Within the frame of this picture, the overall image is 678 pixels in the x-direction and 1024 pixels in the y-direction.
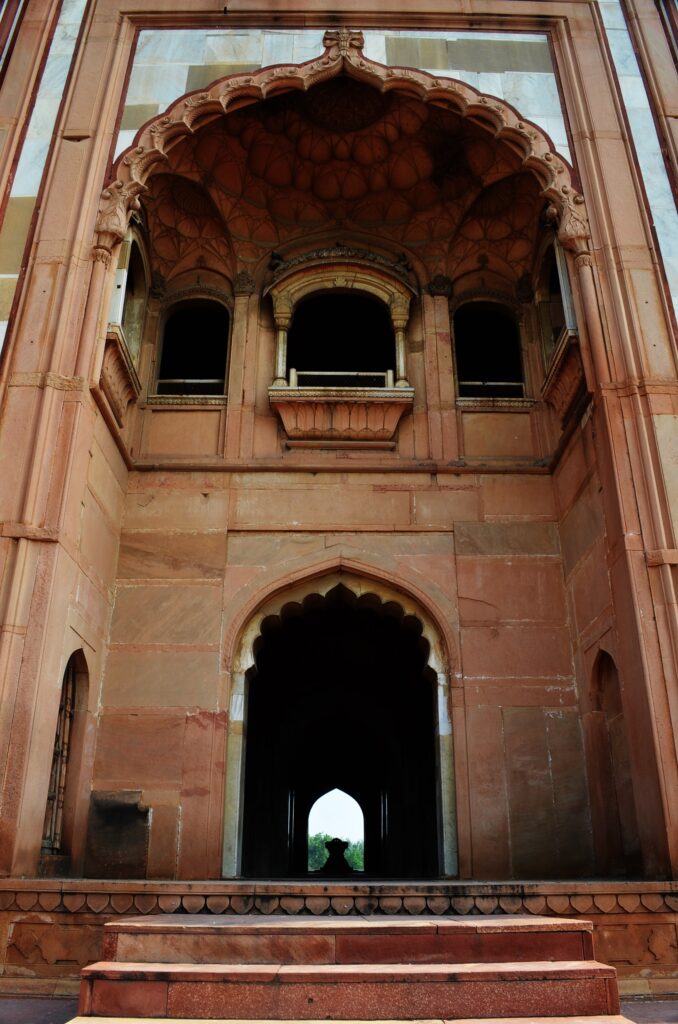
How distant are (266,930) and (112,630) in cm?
431

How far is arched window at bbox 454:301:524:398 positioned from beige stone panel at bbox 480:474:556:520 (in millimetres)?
1185

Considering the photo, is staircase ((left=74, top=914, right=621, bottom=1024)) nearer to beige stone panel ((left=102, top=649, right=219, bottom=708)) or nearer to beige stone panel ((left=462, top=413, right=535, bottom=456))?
beige stone panel ((left=102, top=649, right=219, bottom=708))

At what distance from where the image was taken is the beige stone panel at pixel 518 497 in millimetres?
8383

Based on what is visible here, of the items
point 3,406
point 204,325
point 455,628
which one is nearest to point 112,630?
point 3,406

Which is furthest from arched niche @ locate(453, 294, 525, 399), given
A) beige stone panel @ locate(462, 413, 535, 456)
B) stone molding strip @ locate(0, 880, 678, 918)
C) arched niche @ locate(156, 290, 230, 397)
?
stone molding strip @ locate(0, 880, 678, 918)

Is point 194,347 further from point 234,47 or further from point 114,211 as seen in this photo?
point 234,47

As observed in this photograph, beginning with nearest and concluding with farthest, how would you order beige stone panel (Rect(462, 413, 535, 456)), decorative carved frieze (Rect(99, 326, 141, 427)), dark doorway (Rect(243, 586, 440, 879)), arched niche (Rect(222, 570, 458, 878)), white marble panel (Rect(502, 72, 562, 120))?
1. arched niche (Rect(222, 570, 458, 878))
2. decorative carved frieze (Rect(99, 326, 141, 427))
3. white marble panel (Rect(502, 72, 562, 120))
4. beige stone panel (Rect(462, 413, 535, 456))
5. dark doorway (Rect(243, 586, 440, 879))

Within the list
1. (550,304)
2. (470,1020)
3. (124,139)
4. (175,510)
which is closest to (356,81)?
(124,139)

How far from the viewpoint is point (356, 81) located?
8.84 metres

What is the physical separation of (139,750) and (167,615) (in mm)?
1214

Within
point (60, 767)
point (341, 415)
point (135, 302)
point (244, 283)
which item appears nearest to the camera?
point (60, 767)

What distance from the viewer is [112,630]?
7801 mm

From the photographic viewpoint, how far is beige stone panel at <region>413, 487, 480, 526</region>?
8.33m

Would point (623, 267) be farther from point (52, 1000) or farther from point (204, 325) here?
point (52, 1000)
